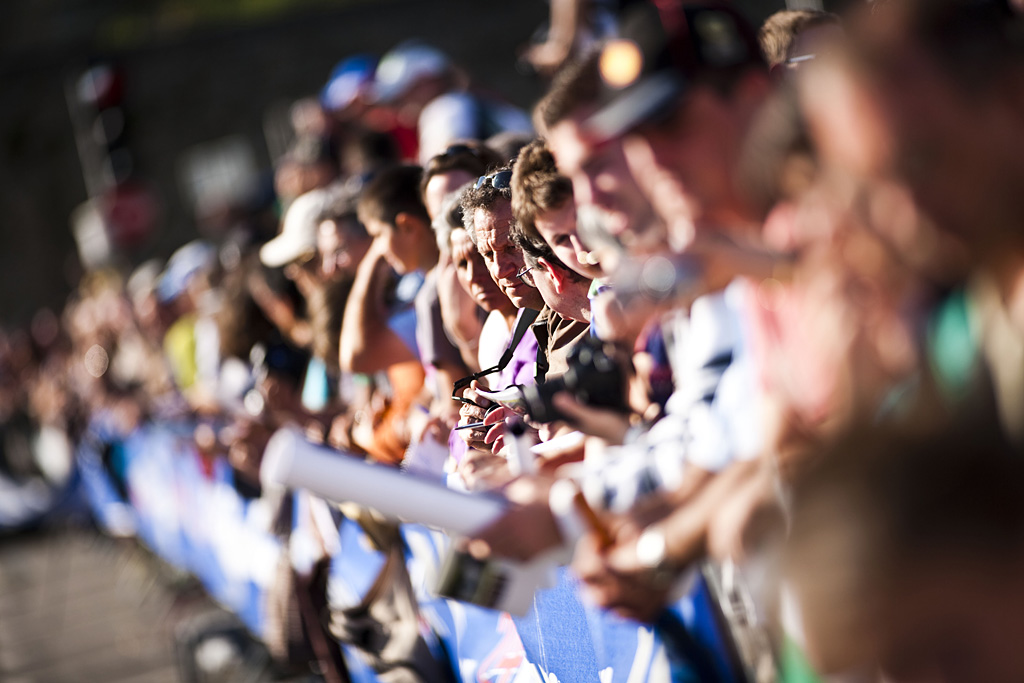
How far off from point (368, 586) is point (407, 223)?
1252 millimetres

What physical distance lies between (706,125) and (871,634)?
2.90ft

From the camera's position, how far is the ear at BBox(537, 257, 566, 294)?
2932mm

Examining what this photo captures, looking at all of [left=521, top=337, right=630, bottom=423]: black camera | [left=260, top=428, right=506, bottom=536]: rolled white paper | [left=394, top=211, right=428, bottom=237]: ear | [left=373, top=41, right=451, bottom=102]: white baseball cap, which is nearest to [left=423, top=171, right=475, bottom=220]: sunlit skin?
[left=394, top=211, right=428, bottom=237]: ear

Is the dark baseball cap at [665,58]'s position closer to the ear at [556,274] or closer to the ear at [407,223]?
the ear at [556,274]

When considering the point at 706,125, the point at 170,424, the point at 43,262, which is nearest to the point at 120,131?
the point at 170,424

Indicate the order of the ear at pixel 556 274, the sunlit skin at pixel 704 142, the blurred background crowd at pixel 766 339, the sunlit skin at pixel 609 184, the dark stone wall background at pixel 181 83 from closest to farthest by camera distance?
the blurred background crowd at pixel 766 339 → the sunlit skin at pixel 704 142 → the sunlit skin at pixel 609 184 → the ear at pixel 556 274 → the dark stone wall background at pixel 181 83

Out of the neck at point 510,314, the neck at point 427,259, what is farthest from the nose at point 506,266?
the neck at point 427,259

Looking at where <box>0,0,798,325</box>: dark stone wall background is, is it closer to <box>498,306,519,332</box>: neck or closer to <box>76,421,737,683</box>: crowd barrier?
<box>76,421,737,683</box>: crowd barrier

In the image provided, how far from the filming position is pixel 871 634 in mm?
1342

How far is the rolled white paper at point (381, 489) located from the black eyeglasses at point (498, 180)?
136 centimetres

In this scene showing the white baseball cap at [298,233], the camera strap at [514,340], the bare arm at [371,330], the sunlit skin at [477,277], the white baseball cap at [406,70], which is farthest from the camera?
the white baseball cap at [406,70]

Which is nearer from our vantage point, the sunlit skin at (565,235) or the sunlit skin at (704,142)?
the sunlit skin at (704,142)

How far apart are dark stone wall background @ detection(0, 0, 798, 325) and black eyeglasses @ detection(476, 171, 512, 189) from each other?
79.1ft

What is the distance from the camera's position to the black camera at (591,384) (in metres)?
2.15
